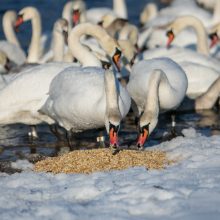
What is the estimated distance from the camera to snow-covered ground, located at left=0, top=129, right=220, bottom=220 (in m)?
Answer: 6.84

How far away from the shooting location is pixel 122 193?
24.1ft

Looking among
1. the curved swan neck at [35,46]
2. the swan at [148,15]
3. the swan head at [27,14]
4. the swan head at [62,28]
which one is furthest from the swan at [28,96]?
the swan at [148,15]

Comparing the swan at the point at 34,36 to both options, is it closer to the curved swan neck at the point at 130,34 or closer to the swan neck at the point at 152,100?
the curved swan neck at the point at 130,34

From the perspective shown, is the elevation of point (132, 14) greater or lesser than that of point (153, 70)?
lesser

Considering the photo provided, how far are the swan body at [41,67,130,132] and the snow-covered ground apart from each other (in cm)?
136

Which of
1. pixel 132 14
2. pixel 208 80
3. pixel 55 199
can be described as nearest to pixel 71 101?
pixel 55 199

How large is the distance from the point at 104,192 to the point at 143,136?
7.26ft

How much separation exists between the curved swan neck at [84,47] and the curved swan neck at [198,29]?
2.76 meters

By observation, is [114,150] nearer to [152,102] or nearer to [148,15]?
[152,102]

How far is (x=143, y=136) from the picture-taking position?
31.5 ft

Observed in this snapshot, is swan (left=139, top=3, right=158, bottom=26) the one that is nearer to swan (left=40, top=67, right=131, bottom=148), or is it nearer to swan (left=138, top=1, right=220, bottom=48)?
swan (left=138, top=1, right=220, bottom=48)

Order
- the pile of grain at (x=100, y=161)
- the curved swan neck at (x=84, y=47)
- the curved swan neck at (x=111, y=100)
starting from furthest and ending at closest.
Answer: the curved swan neck at (x=84, y=47) < the curved swan neck at (x=111, y=100) < the pile of grain at (x=100, y=161)

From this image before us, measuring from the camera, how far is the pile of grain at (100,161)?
8.38 m

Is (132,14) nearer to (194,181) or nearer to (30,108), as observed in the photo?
(30,108)
